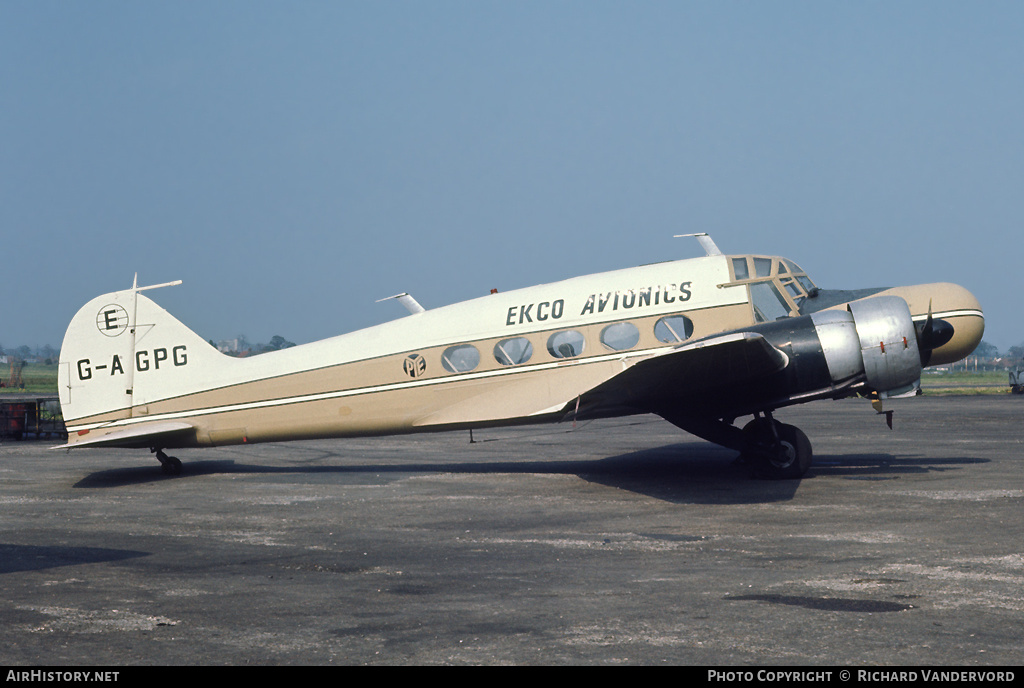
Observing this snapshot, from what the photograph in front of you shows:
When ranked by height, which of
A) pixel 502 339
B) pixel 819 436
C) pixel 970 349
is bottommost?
pixel 819 436

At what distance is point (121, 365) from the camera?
1622 centimetres

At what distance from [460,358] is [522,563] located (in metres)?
6.99

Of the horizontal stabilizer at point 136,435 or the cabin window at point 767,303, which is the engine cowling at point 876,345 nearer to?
the cabin window at point 767,303

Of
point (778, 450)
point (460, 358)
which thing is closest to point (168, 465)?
point (460, 358)

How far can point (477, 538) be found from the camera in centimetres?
1030

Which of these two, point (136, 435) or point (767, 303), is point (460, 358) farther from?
point (136, 435)

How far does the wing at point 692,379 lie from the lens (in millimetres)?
12047

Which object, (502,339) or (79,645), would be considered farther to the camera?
(502,339)

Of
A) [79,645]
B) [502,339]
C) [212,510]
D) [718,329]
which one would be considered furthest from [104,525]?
Result: [718,329]

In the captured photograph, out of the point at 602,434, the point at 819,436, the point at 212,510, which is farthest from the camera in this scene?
the point at 602,434

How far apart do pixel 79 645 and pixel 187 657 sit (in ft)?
2.99

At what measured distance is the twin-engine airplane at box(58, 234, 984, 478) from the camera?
1355 centimetres

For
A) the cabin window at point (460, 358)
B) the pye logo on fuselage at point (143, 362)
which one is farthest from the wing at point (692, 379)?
the pye logo on fuselage at point (143, 362)
